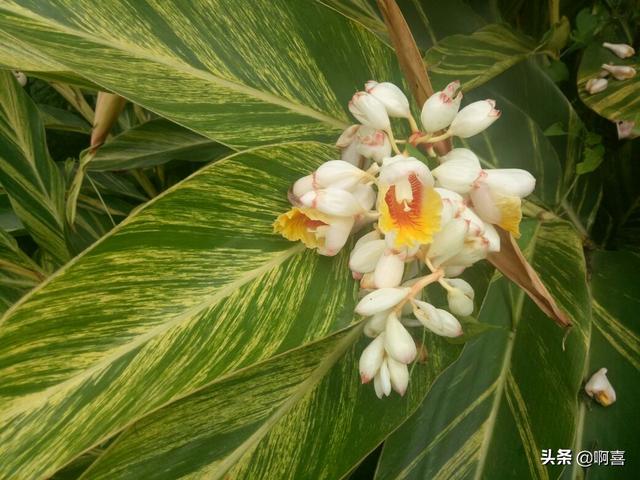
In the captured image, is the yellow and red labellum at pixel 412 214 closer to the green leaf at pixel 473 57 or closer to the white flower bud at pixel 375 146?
the white flower bud at pixel 375 146

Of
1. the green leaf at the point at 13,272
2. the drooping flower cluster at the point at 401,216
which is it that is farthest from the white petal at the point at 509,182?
the green leaf at the point at 13,272

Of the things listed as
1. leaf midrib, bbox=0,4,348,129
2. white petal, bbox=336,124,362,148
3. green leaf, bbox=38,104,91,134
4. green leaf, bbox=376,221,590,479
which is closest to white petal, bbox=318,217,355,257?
white petal, bbox=336,124,362,148

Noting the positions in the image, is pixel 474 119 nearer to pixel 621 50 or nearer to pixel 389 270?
pixel 389 270

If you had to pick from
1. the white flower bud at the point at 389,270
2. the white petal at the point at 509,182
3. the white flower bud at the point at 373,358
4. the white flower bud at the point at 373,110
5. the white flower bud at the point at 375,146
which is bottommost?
the white flower bud at the point at 373,358

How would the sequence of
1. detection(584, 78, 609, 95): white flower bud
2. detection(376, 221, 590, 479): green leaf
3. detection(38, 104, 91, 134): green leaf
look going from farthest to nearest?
detection(38, 104, 91, 134): green leaf < detection(584, 78, 609, 95): white flower bud < detection(376, 221, 590, 479): green leaf

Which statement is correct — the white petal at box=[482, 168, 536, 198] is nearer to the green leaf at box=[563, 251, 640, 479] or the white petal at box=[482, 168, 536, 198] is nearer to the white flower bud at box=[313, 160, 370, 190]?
the white flower bud at box=[313, 160, 370, 190]

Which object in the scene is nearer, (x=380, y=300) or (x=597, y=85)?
(x=380, y=300)

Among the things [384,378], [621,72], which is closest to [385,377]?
[384,378]
